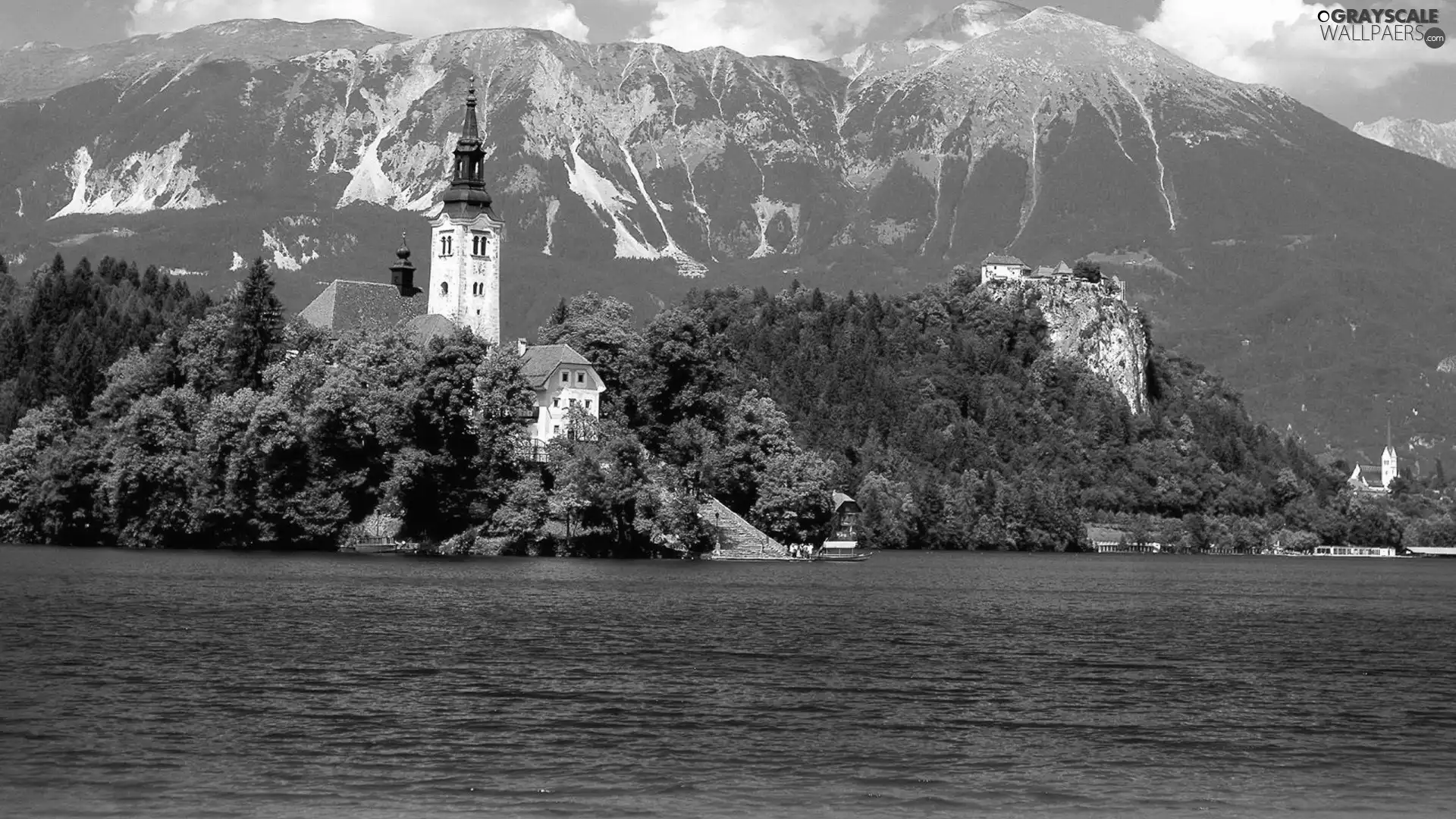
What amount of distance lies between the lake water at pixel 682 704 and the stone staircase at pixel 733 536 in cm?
3154

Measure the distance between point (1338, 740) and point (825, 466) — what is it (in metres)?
80.9

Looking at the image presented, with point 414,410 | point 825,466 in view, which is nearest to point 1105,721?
point 414,410

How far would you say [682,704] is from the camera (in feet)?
131

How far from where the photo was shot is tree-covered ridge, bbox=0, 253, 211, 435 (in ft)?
411

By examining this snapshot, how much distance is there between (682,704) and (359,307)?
106 metres

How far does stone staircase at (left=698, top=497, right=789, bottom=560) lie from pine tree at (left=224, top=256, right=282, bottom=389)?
27.3 meters

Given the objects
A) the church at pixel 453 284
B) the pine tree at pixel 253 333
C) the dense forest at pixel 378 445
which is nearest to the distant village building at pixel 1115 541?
the church at pixel 453 284

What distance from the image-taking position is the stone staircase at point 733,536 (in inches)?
4299

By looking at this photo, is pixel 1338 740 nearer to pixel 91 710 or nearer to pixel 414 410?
pixel 91 710

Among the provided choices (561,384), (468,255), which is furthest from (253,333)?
(468,255)

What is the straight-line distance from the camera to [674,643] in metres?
53.3

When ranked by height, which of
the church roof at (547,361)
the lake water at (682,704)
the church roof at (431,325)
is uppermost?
the church roof at (431,325)

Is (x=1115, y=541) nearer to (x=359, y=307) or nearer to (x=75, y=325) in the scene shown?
(x=359, y=307)

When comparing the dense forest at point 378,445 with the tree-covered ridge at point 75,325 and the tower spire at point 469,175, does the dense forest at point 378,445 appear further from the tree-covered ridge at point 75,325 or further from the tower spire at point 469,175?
the tower spire at point 469,175
